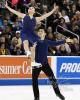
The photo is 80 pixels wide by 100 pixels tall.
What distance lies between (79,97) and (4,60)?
2.90 m

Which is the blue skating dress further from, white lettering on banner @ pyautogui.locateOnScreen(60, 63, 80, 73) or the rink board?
white lettering on banner @ pyautogui.locateOnScreen(60, 63, 80, 73)

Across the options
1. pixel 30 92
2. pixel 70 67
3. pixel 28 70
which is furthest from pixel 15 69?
pixel 70 67

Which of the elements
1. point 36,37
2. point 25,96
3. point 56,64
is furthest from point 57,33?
point 36,37

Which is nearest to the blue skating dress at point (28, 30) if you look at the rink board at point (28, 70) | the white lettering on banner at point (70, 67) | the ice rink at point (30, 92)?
the ice rink at point (30, 92)

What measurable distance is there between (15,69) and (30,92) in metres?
1.40

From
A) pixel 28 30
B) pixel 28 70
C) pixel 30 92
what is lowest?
pixel 30 92

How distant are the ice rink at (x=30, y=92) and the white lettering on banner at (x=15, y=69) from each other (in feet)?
1.62

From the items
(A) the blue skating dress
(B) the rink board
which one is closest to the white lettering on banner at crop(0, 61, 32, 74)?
(B) the rink board

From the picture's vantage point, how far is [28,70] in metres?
12.1

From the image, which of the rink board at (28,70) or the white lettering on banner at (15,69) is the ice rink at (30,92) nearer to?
the rink board at (28,70)

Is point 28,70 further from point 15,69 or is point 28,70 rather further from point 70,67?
point 70,67

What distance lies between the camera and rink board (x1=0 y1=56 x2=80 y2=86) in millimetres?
11867

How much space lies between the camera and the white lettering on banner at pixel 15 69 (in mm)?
11842

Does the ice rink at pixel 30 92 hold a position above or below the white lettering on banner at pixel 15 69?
below
